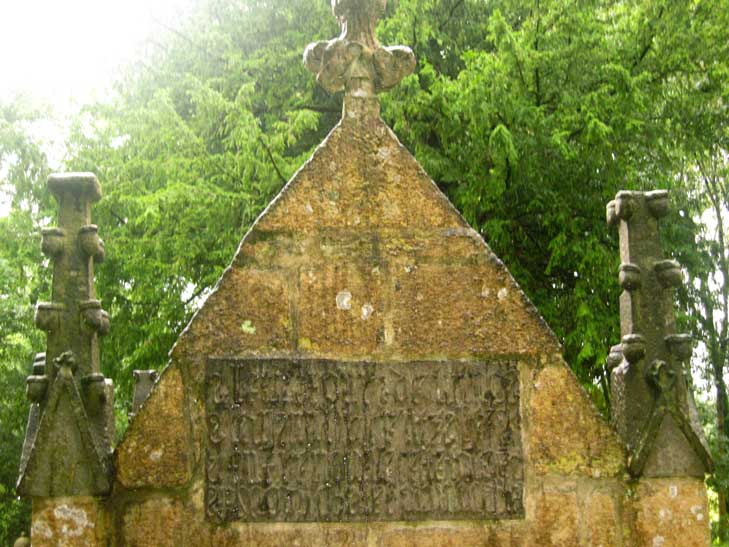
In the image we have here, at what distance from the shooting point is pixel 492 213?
9961 mm

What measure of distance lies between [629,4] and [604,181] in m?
2.60

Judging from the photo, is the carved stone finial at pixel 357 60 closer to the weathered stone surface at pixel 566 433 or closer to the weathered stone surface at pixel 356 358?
the weathered stone surface at pixel 356 358

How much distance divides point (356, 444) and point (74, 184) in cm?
160

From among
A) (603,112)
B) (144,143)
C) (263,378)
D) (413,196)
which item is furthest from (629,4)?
(263,378)

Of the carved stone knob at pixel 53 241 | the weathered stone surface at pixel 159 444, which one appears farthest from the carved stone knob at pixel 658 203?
the carved stone knob at pixel 53 241

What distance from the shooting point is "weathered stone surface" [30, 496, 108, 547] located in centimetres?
335

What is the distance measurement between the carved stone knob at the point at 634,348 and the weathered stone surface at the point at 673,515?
496mm

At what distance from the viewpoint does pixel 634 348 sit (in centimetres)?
349

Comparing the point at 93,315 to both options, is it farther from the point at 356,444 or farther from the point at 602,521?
the point at 602,521

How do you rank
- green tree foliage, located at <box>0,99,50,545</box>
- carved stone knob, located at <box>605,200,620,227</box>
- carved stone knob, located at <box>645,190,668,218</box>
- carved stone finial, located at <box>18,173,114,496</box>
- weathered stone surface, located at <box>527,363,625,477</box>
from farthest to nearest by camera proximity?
green tree foliage, located at <box>0,99,50,545</box> → carved stone knob, located at <box>605,200,620,227</box> → carved stone knob, located at <box>645,190,668,218</box> → weathered stone surface, located at <box>527,363,625,477</box> → carved stone finial, located at <box>18,173,114,496</box>

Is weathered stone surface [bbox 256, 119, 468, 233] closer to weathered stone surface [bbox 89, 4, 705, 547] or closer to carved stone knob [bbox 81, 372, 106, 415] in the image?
weathered stone surface [bbox 89, 4, 705, 547]

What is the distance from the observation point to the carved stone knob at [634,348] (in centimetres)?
350

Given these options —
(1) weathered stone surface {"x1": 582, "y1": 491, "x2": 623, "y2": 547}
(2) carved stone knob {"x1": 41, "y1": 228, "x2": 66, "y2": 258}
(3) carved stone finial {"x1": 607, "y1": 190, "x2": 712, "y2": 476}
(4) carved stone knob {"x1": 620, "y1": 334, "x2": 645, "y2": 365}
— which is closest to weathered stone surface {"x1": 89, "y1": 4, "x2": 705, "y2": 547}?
(1) weathered stone surface {"x1": 582, "y1": 491, "x2": 623, "y2": 547}

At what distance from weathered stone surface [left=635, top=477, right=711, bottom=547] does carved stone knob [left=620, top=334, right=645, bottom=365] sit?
50 cm
